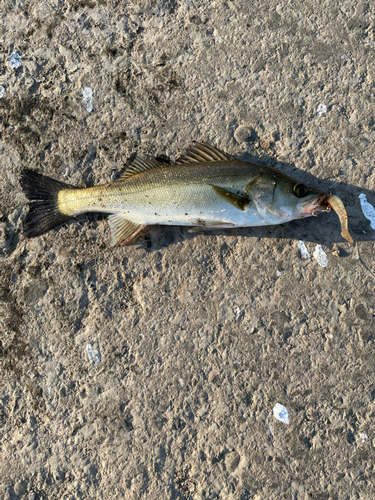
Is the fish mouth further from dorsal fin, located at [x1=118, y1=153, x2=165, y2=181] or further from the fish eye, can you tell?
dorsal fin, located at [x1=118, y1=153, x2=165, y2=181]

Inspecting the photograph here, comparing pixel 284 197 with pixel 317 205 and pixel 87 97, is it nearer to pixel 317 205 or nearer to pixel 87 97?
pixel 317 205

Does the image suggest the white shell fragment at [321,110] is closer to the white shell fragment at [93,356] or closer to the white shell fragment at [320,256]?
the white shell fragment at [320,256]

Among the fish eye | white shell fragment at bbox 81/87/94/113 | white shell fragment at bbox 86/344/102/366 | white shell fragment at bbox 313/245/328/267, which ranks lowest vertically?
white shell fragment at bbox 86/344/102/366

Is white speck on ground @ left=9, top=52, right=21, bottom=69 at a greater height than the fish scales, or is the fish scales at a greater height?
white speck on ground @ left=9, top=52, right=21, bottom=69

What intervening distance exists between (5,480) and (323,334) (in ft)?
12.1

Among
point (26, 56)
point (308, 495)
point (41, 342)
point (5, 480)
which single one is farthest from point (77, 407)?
point (26, 56)

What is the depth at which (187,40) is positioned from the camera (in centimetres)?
378

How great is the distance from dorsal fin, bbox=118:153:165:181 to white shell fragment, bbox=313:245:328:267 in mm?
1882

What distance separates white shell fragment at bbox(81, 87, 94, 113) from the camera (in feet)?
12.6

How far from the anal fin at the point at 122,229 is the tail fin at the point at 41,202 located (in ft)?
1.72

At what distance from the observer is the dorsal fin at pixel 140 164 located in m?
3.53

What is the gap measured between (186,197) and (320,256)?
5.11 feet

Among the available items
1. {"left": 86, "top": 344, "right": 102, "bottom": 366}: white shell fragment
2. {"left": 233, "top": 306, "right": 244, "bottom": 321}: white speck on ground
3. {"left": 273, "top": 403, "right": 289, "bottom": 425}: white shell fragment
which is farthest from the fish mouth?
{"left": 86, "top": 344, "right": 102, "bottom": 366}: white shell fragment

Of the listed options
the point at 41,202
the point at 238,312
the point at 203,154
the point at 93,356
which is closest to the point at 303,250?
the point at 238,312
